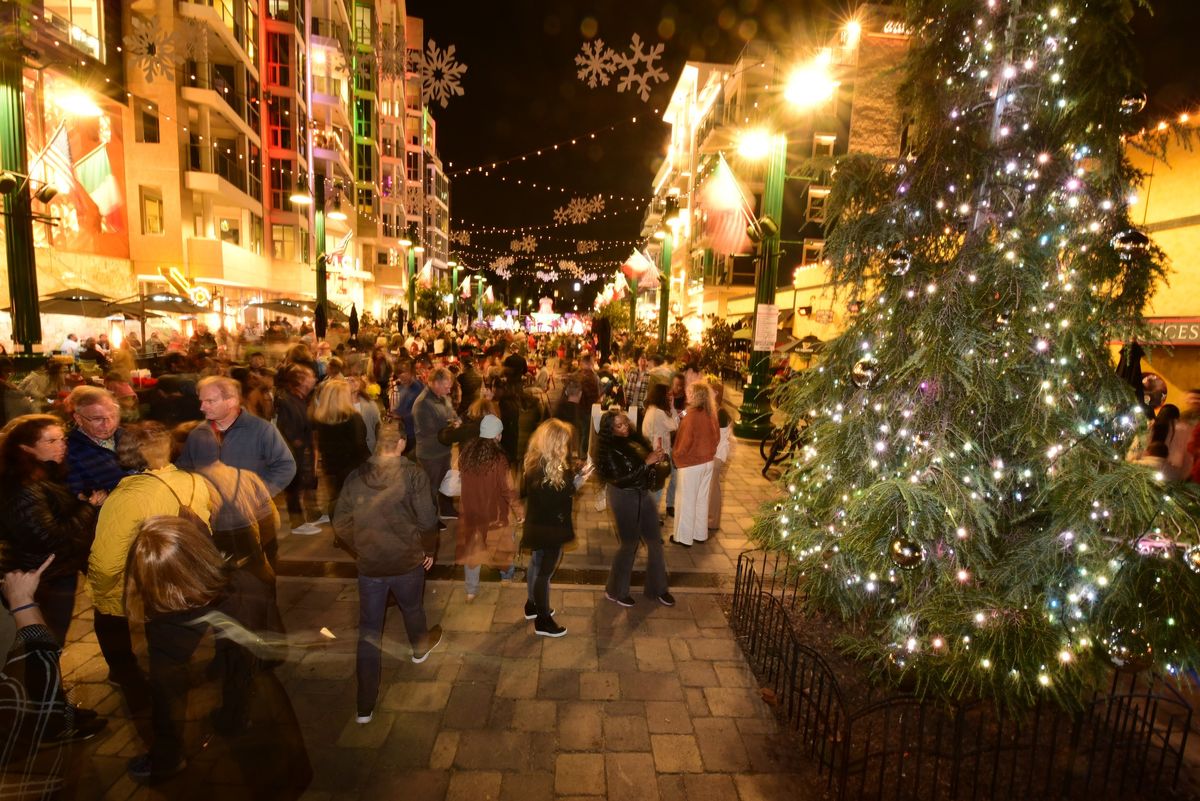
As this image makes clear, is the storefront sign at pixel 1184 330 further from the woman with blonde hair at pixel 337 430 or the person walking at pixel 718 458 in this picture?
the woman with blonde hair at pixel 337 430

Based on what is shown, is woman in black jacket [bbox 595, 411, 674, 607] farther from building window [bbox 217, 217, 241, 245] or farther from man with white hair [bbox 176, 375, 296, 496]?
building window [bbox 217, 217, 241, 245]

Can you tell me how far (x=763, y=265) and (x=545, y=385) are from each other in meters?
5.23

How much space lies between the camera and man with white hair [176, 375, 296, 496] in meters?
4.60

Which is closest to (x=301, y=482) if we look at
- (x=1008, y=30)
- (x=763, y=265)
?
(x=1008, y=30)

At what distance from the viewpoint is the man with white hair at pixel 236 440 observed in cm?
460

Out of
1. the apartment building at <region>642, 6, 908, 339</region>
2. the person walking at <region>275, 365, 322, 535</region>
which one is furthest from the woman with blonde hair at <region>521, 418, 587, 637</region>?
the apartment building at <region>642, 6, 908, 339</region>

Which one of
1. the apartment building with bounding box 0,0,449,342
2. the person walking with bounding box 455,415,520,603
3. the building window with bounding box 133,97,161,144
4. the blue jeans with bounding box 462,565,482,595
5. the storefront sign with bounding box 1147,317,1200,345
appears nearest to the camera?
Result: the person walking with bounding box 455,415,520,603

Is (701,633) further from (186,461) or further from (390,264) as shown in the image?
(390,264)

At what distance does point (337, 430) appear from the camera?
22.8 ft

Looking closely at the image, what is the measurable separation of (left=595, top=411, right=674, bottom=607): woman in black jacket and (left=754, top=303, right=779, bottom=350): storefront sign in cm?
775

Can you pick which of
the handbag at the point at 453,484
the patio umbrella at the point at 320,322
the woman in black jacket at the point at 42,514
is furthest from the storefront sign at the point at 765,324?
the patio umbrella at the point at 320,322

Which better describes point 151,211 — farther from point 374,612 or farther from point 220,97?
point 374,612

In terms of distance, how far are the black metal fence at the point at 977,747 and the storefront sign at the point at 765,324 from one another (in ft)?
28.7

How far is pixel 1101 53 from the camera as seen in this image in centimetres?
377
